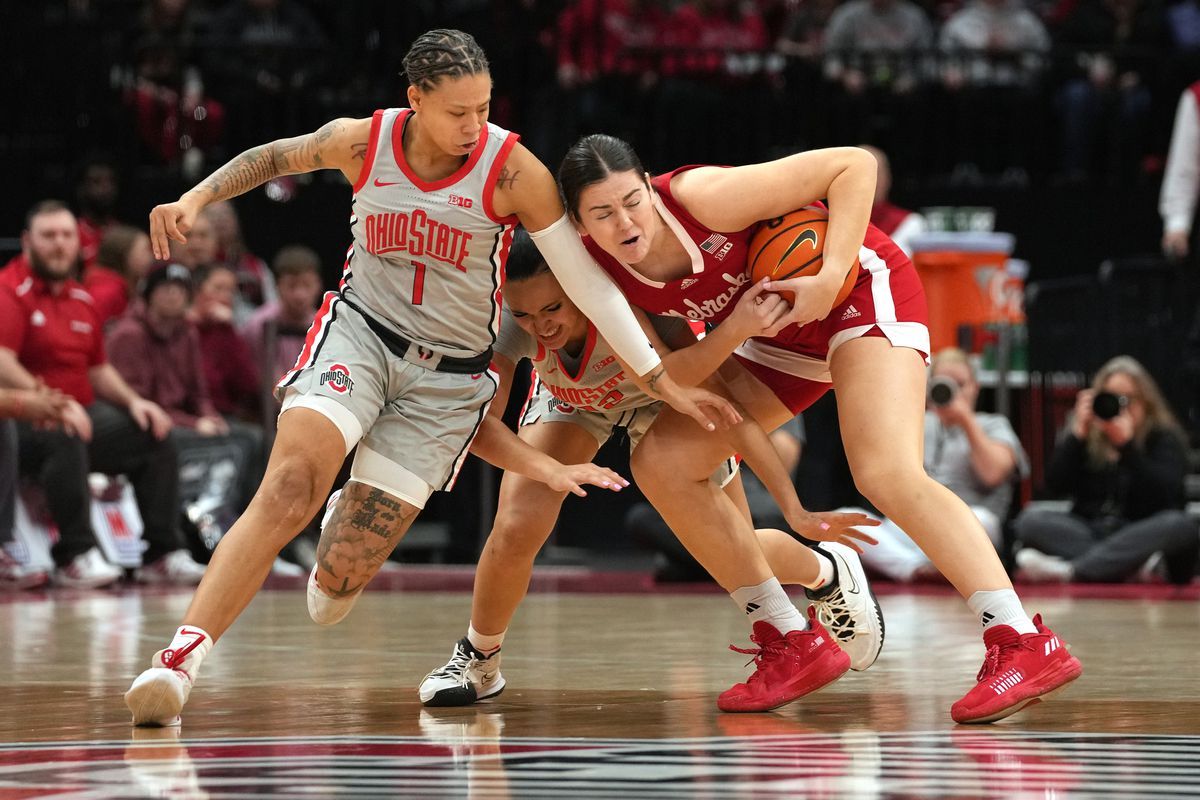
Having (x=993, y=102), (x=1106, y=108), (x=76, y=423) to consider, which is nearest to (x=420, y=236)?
(x=76, y=423)

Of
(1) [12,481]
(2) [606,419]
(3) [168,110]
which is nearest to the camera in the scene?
(2) [606,419]

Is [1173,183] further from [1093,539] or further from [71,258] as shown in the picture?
[71,258]

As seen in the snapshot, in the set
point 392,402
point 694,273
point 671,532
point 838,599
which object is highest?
point 694,273

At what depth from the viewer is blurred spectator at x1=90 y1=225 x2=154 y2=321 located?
879cm

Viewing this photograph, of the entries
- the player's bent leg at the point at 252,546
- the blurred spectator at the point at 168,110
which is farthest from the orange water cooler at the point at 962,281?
the player's bent leg at the point at 252,546

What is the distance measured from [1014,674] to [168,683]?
1.71 m

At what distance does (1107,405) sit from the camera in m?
7.63

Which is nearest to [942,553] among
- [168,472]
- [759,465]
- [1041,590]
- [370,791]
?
[759,465]

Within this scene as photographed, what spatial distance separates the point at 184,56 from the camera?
10.6 m

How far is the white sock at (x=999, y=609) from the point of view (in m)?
3.67

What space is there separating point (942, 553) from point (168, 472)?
5.23 meters

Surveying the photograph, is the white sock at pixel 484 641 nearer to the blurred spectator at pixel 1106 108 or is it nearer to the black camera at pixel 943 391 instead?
the black camera at pixel 943 391

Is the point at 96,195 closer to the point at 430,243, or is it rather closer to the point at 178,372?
the point at 178,372

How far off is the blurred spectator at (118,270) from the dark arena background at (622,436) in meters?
0.02
